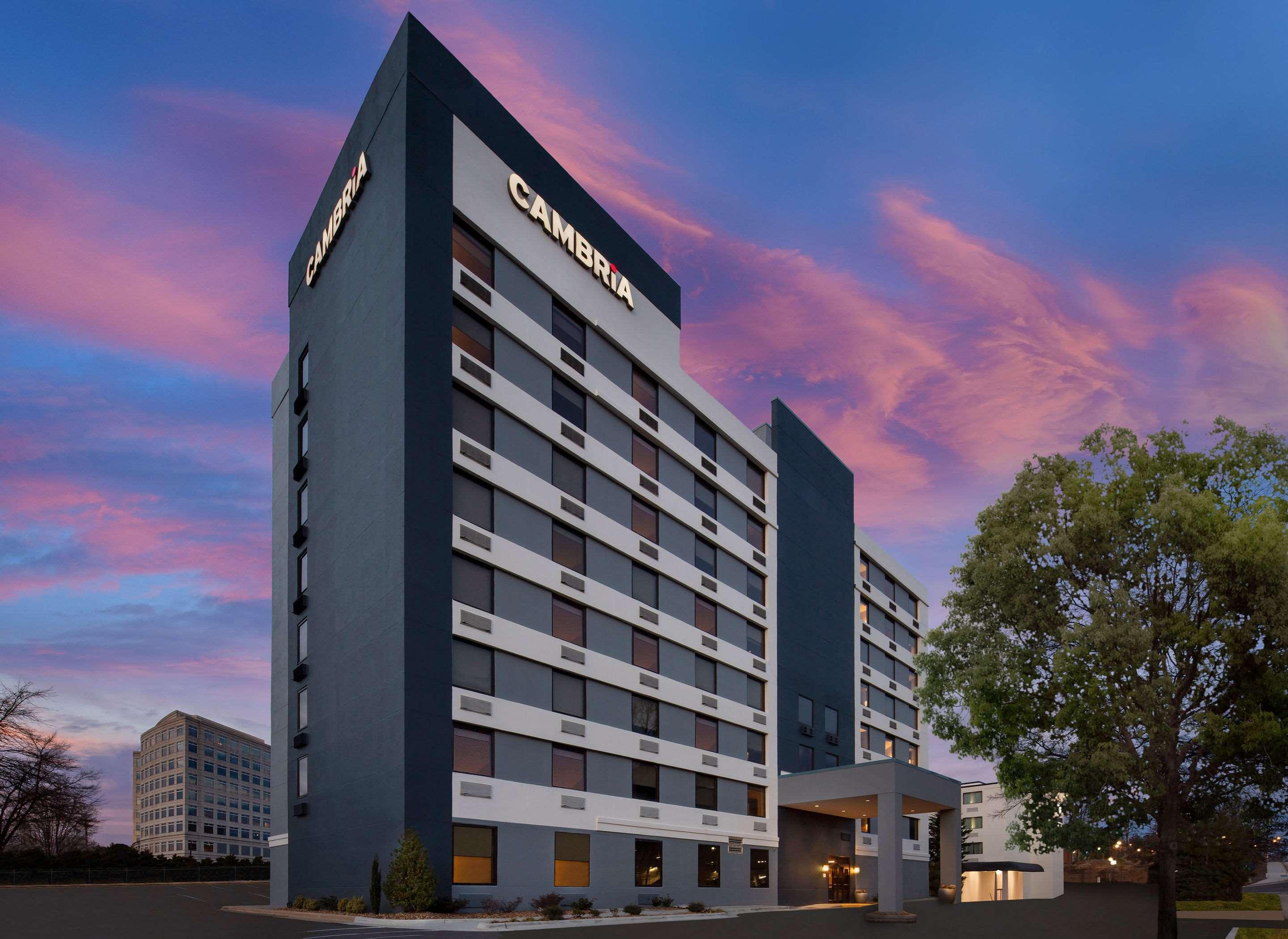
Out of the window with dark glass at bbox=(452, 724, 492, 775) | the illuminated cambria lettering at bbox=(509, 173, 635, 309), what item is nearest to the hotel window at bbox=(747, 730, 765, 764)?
the window with dark glass at bbox=(452, 724, 492, 775)

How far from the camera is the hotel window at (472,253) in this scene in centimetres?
3291

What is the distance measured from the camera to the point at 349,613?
32.4 meters

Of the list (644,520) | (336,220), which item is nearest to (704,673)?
(644,520)

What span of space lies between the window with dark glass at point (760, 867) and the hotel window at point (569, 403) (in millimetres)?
21482

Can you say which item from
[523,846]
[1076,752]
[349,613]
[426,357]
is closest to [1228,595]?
[1076,752]

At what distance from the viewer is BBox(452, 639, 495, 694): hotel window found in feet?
98.5

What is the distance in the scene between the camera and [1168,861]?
84.1 ft

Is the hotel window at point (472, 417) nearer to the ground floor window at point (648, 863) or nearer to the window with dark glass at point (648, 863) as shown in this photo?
the window with dark glass at point (648, 863)

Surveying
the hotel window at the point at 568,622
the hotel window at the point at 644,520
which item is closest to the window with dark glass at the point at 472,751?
the hotel window at the point at 568,622

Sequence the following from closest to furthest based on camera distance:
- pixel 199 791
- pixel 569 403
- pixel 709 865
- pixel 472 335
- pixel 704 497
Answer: pixel 472 335
pixel 569 403
pixel 709 865
pixel 704 497
pixel 199 791

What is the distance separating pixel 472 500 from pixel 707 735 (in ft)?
56.7

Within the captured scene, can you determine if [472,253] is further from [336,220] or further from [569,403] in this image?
[569,403]

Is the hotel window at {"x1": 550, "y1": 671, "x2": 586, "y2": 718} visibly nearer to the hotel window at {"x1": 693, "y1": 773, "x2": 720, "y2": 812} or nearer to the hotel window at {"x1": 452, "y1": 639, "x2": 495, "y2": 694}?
the hotel window at {"x1": 452, "y1": 639, "x2": 495, "y2": 694}

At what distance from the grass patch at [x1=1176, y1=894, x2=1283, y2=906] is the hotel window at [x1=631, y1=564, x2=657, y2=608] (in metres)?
27.9
